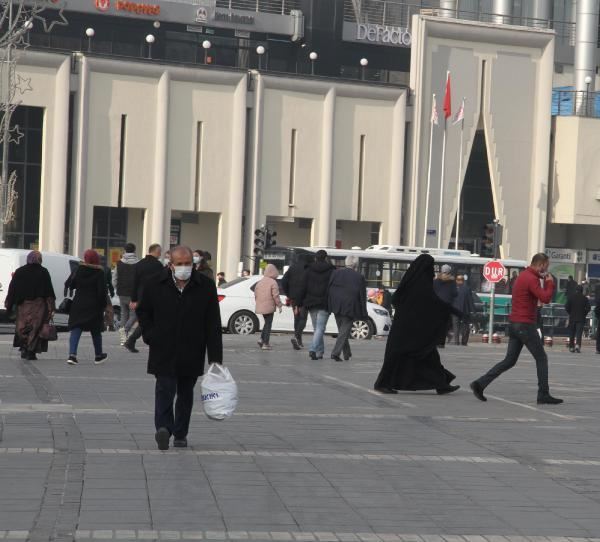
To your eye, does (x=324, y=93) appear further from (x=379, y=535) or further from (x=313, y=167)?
(x=379, y=535)

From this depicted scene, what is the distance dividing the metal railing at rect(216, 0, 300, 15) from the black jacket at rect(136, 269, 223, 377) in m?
57.0

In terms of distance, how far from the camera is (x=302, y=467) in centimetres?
1043

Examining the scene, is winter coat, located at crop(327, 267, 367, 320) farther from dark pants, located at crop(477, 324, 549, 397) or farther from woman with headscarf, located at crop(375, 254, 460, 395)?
dark pants, located at crop(477, 324, 549, 397)

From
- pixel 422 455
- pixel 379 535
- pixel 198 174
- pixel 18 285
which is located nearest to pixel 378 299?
pixel 198 174

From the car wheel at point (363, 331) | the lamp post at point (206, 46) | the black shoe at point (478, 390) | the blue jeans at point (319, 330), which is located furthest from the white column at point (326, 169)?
the black shoe at point (478, 390)

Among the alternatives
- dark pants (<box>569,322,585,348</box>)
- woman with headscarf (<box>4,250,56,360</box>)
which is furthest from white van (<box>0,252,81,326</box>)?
dark pants (<box>569,322,585,348</box>)

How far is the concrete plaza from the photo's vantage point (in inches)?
316

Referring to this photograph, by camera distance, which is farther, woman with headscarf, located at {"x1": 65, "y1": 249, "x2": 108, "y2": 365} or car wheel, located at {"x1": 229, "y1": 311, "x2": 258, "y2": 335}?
car wheel, located at {"x1": 229, "y1": 311, "x2": 258, "y2": 335}

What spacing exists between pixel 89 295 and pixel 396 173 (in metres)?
42.6

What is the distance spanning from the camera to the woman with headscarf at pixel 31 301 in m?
21.8

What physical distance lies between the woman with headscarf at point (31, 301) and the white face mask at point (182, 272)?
34.5 feet

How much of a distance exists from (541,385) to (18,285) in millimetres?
8278

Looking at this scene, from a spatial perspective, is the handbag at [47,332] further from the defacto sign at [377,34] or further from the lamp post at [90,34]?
the defacto sign at [377,34]

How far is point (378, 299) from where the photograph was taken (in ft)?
149
